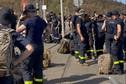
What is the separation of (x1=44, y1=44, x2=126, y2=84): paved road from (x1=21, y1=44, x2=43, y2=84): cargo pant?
1.11 meters

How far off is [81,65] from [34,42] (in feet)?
12.2

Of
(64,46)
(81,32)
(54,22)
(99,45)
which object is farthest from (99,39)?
(54,22)

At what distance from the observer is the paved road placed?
665 cm

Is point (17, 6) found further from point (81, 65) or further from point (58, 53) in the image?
point (81, 65)

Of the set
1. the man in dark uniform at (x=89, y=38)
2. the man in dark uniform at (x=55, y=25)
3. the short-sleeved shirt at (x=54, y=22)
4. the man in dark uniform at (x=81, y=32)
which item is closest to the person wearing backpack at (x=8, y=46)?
the man in dark uniform at (x=81, y=32)

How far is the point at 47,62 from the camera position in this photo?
8180 mm

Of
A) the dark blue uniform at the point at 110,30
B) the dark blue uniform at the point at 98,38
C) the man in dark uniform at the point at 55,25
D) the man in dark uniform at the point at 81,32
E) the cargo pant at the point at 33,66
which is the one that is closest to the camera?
the cargo pant at the point at 33,66

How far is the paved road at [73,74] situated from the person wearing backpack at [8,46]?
3081 mm

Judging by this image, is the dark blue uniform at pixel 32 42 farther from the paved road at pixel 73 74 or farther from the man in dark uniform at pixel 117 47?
the man in dark uniform at pixel 117 47

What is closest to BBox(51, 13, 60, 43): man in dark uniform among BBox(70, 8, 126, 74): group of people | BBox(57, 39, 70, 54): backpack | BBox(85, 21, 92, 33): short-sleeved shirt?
BBox(57, 39, 70, 54): backpack

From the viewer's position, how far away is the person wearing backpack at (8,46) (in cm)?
292

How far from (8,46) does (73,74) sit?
4765 mm

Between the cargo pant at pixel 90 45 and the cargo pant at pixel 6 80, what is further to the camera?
the cargo pant at pixel 90 45

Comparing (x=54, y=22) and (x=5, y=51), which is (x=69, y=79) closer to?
(x=5, y=51)
